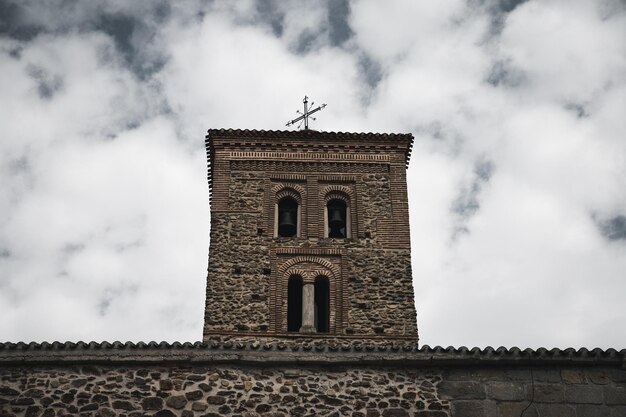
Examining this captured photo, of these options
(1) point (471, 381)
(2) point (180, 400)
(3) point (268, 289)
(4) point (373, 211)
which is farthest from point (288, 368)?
(4) point (373, 211)

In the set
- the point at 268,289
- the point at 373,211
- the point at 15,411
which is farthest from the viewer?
the point at 373,211

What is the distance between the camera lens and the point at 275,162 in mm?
20344

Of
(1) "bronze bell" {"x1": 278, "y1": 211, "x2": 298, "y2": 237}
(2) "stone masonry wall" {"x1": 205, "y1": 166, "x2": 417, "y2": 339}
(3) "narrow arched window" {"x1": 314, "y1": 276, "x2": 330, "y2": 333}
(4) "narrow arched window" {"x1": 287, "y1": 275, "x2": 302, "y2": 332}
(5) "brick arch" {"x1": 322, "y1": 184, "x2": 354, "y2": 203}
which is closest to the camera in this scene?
(2) "stone masonry wall" {"x1": 205, "y1": 166, "x2": 417, "y2": 339}

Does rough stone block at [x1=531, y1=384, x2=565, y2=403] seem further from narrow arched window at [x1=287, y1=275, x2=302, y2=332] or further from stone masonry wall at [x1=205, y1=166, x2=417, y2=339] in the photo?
narrow arched window at [x1=287, y1=275, x2=302, y2=332]

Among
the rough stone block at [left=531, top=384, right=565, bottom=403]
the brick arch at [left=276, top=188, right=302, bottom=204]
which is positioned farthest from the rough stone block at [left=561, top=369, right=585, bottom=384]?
the brick arch at [left=276, top=188, right=302, bottom=204]

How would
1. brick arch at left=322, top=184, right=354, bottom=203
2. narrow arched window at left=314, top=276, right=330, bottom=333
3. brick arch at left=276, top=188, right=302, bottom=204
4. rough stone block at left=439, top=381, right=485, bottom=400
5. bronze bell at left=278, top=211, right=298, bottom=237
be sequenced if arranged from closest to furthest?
rough stone block at left=439, top=381, right=485, bottom=400
narrow arched window at left=314, top=276, right=330, bottom=333
bronze bell at left=278, top=211, right=298, bottom=237
brick arch at left=276, top=188, right=302, bottom=204
brick arch at left=322, top=184, right=354, bottom=203

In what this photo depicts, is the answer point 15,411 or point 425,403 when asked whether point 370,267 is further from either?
point 15,411

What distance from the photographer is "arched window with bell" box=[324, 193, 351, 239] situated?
768 inches

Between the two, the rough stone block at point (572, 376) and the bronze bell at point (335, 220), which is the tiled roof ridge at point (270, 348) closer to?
the rough stone block at point (572, 376)

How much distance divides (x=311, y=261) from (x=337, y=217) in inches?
60.1

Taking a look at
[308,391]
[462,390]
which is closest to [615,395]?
[462,390]

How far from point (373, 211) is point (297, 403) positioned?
951 centimetres

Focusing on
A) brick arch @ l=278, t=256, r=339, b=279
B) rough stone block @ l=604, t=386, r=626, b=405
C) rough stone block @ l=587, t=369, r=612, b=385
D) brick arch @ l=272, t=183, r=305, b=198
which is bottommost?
rough stone block @ l=604, t=386, r=626, b=405

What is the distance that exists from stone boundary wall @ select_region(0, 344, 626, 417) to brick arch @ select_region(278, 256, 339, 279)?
7.54 m
